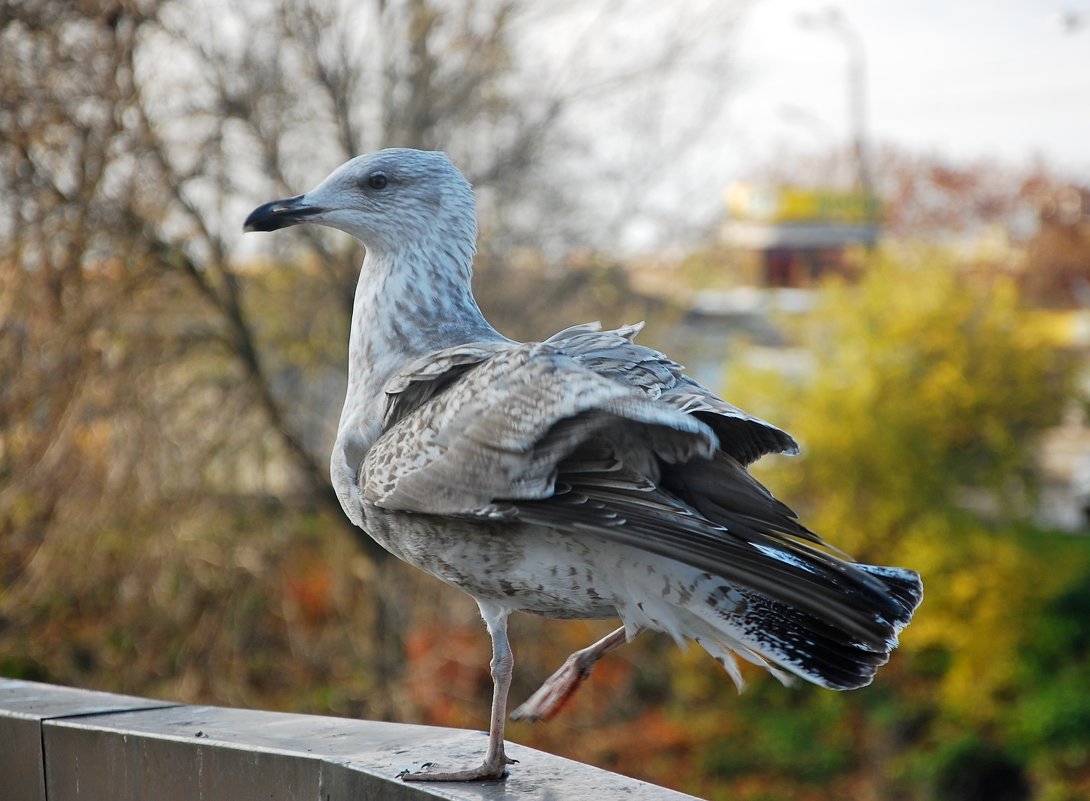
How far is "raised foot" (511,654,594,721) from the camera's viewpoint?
2848 millimetres

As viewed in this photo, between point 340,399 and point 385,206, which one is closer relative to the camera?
point 385,206

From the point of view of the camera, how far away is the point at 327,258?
11.0 m

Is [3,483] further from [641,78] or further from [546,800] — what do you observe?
[641,78]

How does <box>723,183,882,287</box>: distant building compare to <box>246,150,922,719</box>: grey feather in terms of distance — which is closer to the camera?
<box>246,150,922,719</box>: grey feather

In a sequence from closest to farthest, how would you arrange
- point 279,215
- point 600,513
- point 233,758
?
1. point 600,513
2. point 233,758
3. point 279,215

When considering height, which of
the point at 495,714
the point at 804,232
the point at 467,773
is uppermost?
the point at 804,232

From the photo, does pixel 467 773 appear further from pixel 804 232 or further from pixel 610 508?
pixel 804 232

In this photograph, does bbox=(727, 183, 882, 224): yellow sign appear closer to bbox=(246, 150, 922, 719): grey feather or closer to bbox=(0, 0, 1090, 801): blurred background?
bbox=(0, 0, 1090, 801): blurred background

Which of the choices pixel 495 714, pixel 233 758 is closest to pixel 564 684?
pixel 495 714

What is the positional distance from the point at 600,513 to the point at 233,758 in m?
1.18

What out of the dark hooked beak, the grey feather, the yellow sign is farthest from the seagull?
the yellow sign

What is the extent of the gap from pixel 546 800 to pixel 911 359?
13031 millimetres

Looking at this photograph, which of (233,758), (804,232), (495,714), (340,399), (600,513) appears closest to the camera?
(600,513)

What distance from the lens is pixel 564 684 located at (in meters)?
2.89
